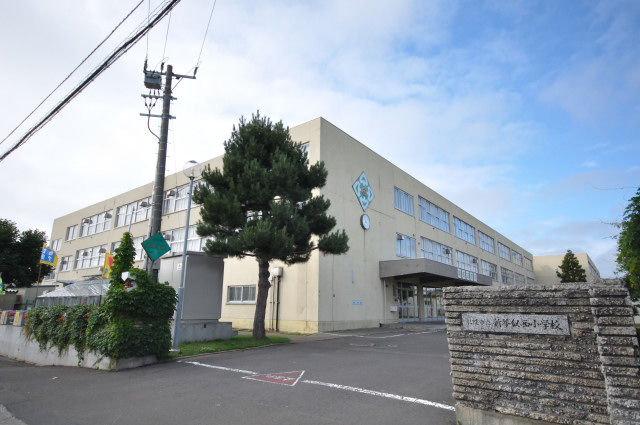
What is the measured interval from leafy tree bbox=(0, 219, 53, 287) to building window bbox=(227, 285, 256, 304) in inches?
980

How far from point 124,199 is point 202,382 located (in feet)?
102

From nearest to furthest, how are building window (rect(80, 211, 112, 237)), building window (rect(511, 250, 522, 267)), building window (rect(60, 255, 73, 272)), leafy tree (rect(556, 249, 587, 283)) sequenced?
building window (rect(80, 211, 112, 237)) → building window (rect(60, 255, 73, 272)) → leafy tree (rect(556, 249, 587, 283)) → building window (rect(511, 250, 522, 267))

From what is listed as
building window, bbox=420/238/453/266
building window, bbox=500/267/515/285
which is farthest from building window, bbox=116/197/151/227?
building window, bbox=500/267/515/285

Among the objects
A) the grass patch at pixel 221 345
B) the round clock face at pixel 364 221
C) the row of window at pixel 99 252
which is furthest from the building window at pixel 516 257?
the grass patch at pixel 221 345

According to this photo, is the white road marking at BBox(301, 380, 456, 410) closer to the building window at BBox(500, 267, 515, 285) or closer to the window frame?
the window frame

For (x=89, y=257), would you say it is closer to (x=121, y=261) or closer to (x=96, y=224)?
(x=96, y=224)

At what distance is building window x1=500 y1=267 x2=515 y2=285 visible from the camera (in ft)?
161

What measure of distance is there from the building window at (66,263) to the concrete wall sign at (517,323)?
43.4m

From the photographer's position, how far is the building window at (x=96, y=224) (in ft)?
117

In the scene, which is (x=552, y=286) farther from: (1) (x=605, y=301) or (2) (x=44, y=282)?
(2) (x=44, y=282)

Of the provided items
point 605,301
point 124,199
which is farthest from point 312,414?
point 124,199

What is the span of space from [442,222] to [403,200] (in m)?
7.96

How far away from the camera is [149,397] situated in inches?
266

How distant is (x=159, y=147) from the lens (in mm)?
12422
